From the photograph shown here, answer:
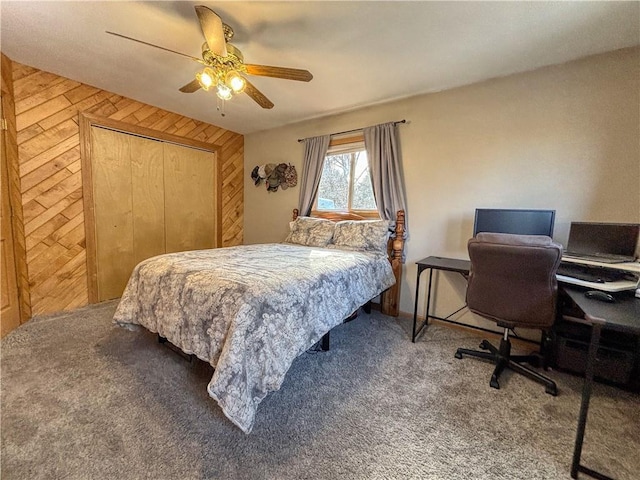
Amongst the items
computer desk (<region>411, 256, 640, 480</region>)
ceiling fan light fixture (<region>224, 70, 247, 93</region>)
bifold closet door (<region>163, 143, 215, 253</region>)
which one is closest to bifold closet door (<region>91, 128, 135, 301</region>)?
bifold closet door (<region>163, 143, 215, 253</region>)

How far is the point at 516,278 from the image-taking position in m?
1.63

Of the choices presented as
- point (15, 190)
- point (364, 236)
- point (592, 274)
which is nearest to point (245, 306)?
Answer: point (364, 236)

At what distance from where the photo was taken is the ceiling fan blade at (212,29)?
1404 millimetres

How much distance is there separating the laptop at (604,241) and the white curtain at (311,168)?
2.62m

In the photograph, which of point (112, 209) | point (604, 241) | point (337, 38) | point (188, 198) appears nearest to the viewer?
point (604, 241)

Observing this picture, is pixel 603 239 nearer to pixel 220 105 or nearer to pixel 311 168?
pixel 311 168

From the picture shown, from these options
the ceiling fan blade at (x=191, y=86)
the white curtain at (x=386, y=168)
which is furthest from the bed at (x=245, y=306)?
the ceiling fan blade at (x=191, y=86)

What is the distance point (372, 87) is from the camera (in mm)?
2623

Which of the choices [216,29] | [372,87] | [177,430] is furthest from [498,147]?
[177,430]

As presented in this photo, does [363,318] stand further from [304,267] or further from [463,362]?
[304,267]

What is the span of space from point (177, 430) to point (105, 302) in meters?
2.55

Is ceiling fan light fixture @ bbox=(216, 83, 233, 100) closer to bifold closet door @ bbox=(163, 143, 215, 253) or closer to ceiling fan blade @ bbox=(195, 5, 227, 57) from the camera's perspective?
ceiling fan blade @ bbox=(195, 5, 227, 57)

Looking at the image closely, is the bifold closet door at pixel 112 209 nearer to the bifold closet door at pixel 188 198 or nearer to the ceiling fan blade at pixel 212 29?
the bifold closet door at pixel 188 198

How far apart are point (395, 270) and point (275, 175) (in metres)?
2.29
